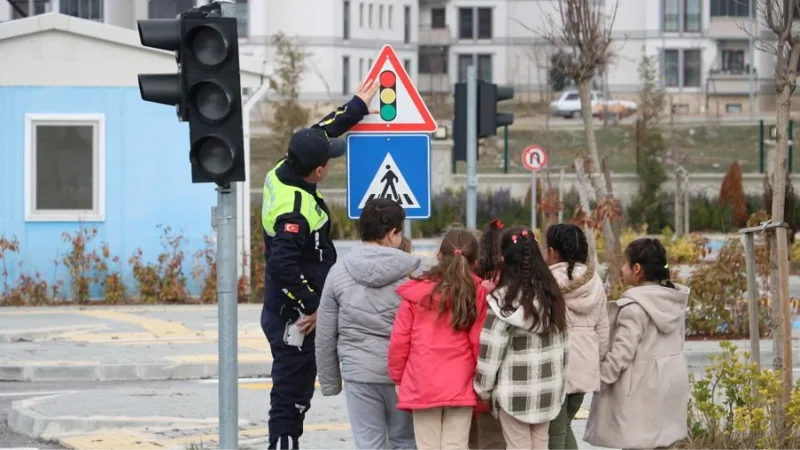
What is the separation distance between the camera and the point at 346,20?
77.0 meters

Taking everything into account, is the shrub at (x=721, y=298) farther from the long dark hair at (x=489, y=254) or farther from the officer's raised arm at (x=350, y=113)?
the long dark hair at (x=489, y=254)

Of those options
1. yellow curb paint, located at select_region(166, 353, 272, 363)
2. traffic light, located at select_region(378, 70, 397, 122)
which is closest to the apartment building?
yellow curb paint, located at select_region(166, 353, 272, 363)

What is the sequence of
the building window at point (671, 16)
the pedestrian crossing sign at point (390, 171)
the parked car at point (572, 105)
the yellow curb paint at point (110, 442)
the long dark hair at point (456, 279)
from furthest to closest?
the building window at point (671, 16)
the parked car at point (572, 105)
the yellow curb paint at point (110, 442)
the pedestrian crossing sign at point (390, 171)
the long dark hair at point (456, 279)

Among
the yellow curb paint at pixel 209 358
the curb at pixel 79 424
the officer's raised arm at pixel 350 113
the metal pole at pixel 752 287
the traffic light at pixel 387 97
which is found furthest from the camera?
the yellow curb paint at pixel 209 358

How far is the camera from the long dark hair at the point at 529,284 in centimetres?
684

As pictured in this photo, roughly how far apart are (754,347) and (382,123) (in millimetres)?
2672

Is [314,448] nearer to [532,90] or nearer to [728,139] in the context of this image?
[728,139]

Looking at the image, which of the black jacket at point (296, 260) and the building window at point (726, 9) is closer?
the black jacket at point (296, 260)

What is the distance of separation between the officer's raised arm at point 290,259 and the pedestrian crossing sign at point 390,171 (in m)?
1.16

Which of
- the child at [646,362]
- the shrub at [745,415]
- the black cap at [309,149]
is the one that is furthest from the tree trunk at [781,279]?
the black cap at [309,149]

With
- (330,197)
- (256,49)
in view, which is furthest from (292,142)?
(256,49)

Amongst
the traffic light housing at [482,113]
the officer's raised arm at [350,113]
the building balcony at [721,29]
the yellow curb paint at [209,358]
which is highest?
the building balcony at [721,29]

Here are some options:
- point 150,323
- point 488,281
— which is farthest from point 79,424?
point 150,323

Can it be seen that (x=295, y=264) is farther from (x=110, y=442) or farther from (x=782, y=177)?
(x=782, y=177)
